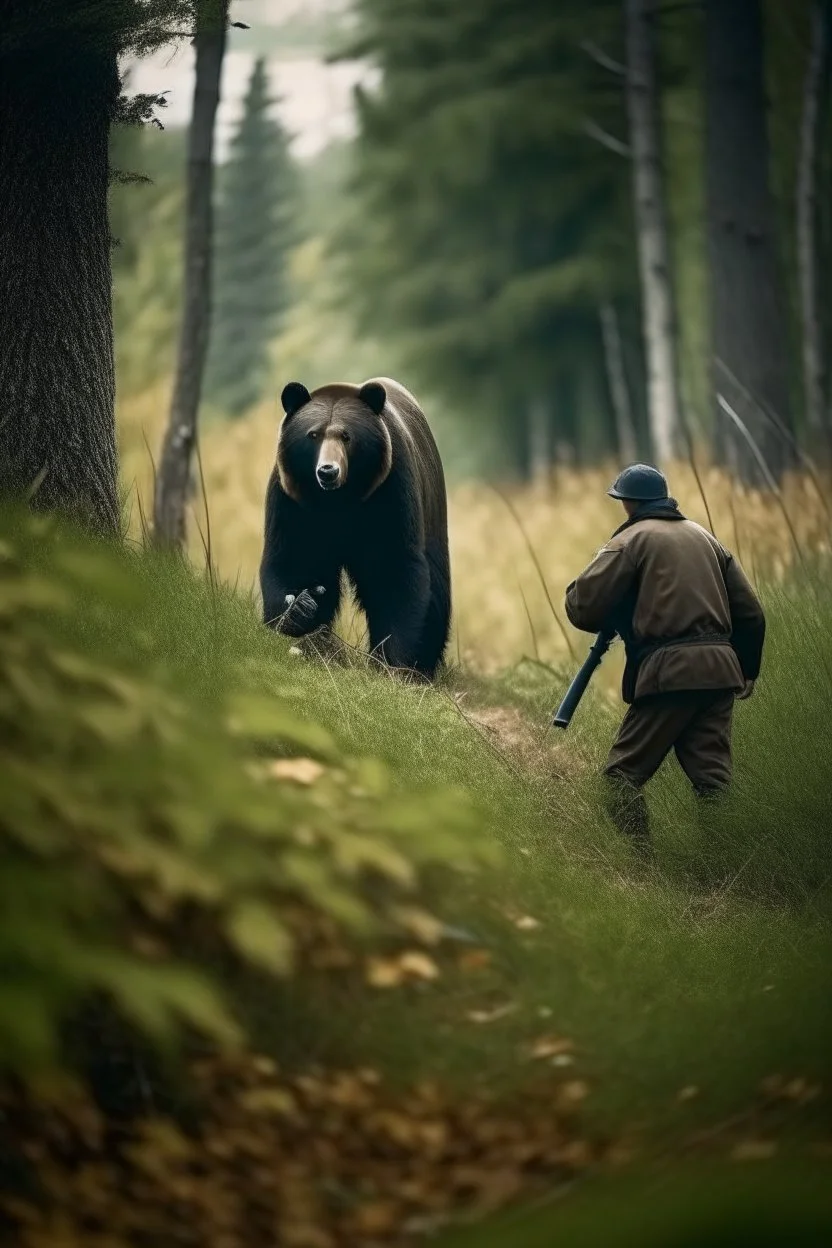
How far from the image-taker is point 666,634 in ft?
20.7

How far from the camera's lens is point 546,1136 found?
14.1 feet

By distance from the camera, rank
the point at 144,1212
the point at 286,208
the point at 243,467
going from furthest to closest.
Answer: the point at 286,208
the point at 243,467
the point at 144,1212

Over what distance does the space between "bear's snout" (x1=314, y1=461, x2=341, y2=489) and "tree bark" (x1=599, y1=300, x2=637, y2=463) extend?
12.7 m

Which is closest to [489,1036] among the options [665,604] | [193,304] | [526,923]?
[526,923]

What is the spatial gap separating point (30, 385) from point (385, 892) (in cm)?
300

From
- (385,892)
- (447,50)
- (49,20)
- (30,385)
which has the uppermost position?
(447,50)

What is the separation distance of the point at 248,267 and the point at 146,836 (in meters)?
41.4

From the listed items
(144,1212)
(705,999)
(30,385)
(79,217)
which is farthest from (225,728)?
(79,217)

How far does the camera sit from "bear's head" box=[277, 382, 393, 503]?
775 centimetres

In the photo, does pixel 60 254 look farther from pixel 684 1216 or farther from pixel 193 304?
pixel 193 304

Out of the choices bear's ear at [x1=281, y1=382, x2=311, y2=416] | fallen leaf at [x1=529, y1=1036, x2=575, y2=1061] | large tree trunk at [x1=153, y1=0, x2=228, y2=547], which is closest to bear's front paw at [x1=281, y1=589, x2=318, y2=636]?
bear's ear at [x1=281, y1=382, x2=311, y2=416]

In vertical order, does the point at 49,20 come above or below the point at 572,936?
above

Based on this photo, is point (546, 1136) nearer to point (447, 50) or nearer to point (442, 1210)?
point (442, 1210)

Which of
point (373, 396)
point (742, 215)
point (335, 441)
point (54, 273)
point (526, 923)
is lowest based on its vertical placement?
point (526, 923)
